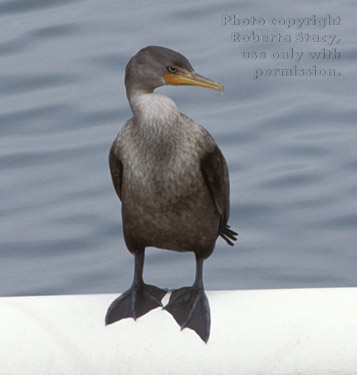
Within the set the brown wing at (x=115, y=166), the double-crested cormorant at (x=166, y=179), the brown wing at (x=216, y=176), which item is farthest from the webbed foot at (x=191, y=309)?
the brown wing at (x=115, y=166)

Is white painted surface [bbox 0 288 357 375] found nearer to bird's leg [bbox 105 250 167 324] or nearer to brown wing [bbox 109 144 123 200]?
bird's leg [bbox 105 250 167 324]

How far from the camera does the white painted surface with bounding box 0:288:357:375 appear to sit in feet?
9.65

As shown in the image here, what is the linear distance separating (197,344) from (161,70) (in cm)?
89

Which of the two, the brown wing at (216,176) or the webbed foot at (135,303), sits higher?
the brown wing at (216,176)

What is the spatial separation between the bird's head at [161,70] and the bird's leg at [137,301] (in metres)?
0.72

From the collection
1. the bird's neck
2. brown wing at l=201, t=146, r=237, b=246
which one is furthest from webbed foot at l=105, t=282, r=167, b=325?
the bird's neck

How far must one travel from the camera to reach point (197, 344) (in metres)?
2.97

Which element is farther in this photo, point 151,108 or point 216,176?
point 216,176

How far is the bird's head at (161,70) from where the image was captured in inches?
116

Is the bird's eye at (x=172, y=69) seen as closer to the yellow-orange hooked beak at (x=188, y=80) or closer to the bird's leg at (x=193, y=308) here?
the yellow-orange hooked beak at (x=188, y=80)

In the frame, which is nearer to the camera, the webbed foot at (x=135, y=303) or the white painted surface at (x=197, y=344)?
the white painted surface at (x=197, y=344)

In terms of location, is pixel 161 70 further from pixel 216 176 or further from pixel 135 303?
pixel 135 303

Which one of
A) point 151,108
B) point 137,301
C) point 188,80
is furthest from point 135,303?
point 188,80

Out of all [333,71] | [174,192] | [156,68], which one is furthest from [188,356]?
[333,71]
